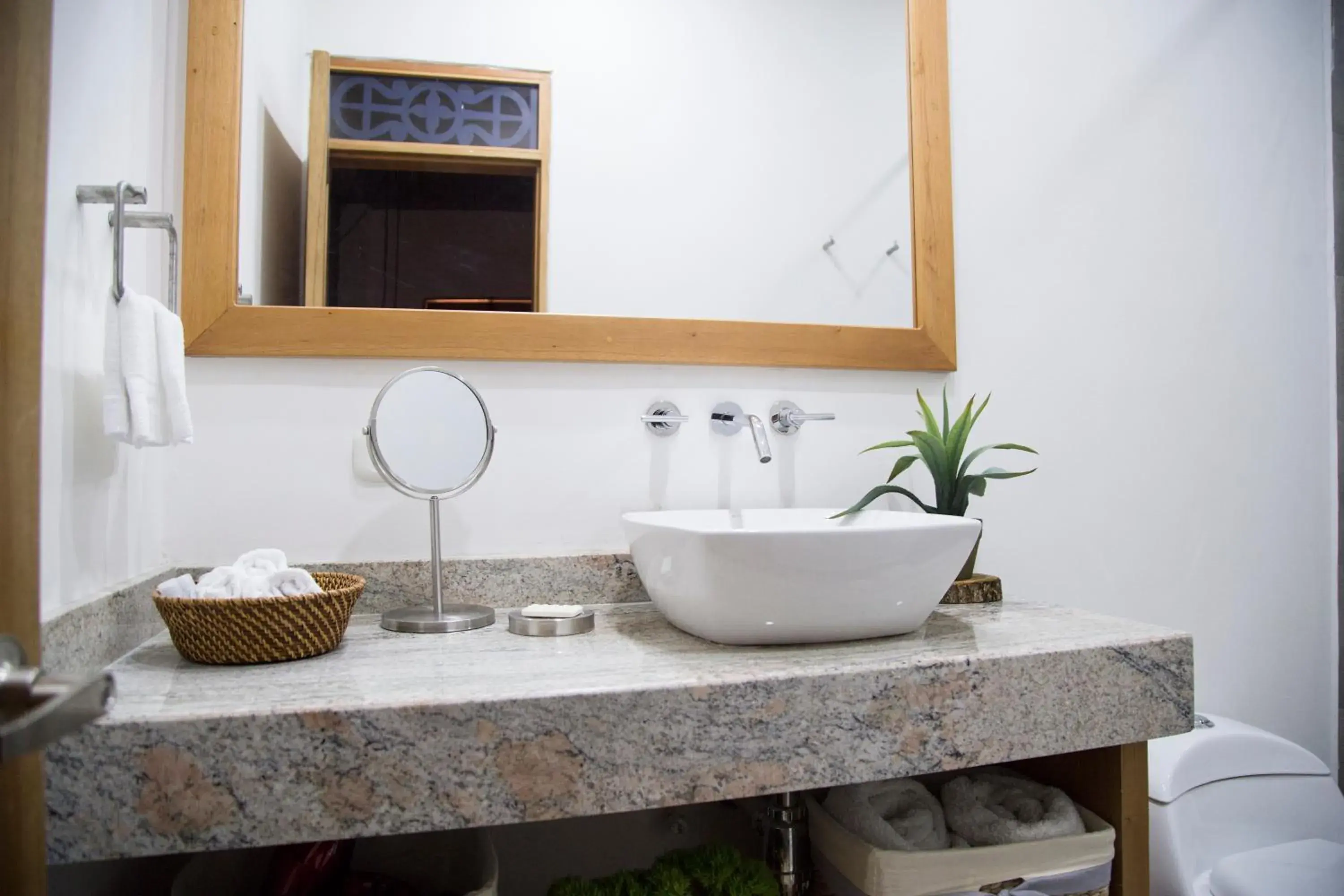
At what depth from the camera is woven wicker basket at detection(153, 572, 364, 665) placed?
0.84 metres

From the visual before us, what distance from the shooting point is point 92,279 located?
897 millimetres

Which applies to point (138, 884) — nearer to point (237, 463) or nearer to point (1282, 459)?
point (237, 463)

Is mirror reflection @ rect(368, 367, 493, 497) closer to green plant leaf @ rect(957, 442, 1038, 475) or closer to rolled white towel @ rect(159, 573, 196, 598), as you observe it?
rolled white towel @ rect(159, 573, 196, 598)

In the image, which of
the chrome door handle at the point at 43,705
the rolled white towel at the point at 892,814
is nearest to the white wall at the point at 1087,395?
the rolled white towel at the point at 892,814

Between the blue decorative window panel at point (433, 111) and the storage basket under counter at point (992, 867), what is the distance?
118 centimetres

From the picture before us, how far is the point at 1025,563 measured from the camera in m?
1.47

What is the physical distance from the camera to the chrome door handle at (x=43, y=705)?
1.15ft

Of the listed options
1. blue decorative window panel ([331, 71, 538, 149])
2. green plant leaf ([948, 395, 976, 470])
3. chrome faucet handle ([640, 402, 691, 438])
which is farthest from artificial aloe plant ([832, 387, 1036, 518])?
blue decorative window panel ([331, 71, 538, 149])

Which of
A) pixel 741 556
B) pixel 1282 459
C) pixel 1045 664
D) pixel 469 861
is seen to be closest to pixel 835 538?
pixel 741 556

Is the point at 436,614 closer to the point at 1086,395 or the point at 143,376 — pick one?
the point at 143,376

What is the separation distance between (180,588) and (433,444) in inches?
13.9

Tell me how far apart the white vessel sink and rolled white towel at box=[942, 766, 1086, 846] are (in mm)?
270

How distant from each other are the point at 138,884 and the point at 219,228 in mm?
917

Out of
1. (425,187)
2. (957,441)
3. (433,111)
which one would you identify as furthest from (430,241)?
(957,441)
